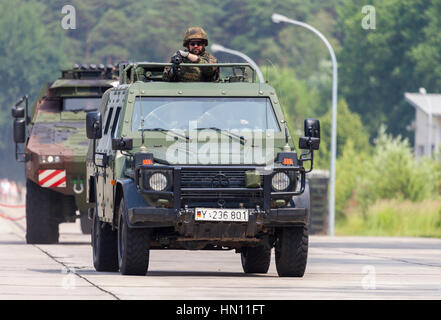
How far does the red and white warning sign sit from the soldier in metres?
8.02

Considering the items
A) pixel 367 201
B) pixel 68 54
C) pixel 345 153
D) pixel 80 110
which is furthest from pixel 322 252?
pixel 68 54

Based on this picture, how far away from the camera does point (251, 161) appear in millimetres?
16234

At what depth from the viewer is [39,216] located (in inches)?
1046

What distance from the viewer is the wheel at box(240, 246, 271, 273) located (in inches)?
713

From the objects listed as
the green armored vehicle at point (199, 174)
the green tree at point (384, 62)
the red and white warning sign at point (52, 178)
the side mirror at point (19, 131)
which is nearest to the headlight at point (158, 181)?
the green armored vehicle at point (199, 174)

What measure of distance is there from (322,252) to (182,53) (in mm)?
7588

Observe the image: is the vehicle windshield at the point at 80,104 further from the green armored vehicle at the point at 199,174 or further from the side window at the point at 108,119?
the green armored vehicle at the point at 199,174

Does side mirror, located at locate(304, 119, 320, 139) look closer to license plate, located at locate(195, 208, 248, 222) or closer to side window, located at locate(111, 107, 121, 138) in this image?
license plate, located at locate(195, 208, 248, 222)

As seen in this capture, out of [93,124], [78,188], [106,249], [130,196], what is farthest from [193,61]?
[78,188]

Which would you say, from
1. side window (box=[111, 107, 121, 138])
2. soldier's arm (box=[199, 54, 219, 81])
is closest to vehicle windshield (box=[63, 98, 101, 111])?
soldier's arm (box=[199, 54, 219, 81])

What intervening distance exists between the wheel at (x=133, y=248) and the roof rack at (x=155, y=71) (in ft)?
6.97

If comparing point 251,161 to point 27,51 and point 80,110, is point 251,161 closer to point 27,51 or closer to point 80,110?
point 80,110

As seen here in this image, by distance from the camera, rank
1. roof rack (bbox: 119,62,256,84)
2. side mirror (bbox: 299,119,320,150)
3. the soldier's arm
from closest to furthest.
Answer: side mirror (bbox: 299,119,320,150) → roof rack (bbox: 119,62,256,84) → the soldier's arm
